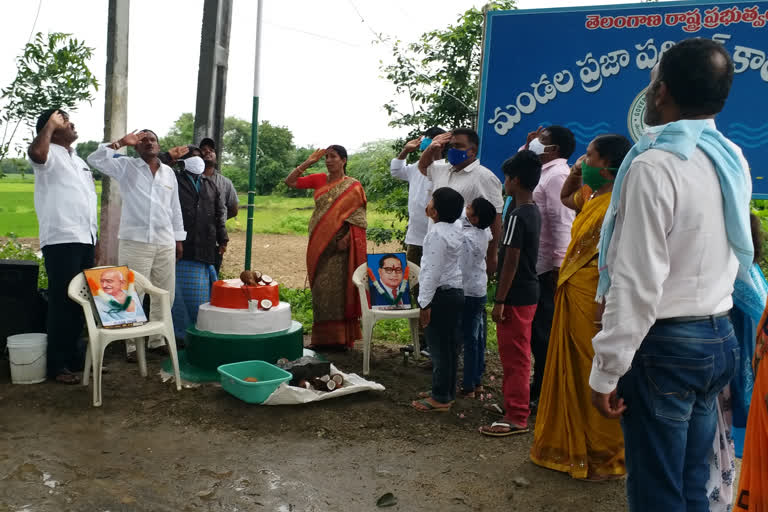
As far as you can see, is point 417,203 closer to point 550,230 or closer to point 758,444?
point 550,230

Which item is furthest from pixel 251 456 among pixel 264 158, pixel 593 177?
pixel 264 158

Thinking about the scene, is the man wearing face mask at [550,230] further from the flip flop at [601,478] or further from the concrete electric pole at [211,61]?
the concrete electric pole at [211,61]

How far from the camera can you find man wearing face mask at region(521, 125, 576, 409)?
4340 millimetres

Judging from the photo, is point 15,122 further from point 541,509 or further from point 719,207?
point 719,207

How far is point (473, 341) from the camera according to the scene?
15.5 ft

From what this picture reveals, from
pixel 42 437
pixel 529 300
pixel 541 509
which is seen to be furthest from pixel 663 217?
pixel 42 437

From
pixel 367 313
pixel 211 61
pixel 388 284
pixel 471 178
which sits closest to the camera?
pixel 471 178

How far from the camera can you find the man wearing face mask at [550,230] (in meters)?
4.34

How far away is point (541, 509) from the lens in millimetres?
3248

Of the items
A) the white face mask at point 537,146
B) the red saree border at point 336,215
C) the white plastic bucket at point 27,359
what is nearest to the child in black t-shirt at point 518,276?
the white face mask at point 537,146

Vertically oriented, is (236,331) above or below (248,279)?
below

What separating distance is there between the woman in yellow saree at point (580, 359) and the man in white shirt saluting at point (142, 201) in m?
3.16

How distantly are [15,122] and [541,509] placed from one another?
5.64 m

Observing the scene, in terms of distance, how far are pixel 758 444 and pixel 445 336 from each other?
233 cm
